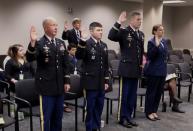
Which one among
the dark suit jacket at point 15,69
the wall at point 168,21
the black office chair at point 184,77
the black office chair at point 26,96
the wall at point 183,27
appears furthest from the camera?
the wall at point 168,21

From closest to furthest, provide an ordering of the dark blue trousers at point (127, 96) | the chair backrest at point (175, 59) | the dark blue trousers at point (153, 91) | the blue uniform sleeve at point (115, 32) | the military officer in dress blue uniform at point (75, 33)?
the blue uniform sleeve at point (115, 32) → the dark blue trousers at point (127, 96) → the dark blue trousers at point (153, 91) → the military officer in dress blue uniform at point (75, 33) → the chair backrest at point (175, 59)

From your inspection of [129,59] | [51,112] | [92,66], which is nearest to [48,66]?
[51,112]

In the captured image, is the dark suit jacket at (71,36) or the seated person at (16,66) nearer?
the seated person at (16,66)

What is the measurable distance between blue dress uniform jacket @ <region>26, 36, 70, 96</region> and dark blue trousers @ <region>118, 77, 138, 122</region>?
1.31m

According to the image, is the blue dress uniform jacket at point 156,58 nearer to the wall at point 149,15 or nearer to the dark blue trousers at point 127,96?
the dark blue trousers at point 127,96

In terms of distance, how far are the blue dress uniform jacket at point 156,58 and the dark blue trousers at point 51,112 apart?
1801mm

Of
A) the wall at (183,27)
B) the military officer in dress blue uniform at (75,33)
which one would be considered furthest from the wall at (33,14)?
the wall at (183,27)

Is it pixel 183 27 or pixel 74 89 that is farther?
pixel 183 27

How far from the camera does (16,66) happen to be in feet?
16.8

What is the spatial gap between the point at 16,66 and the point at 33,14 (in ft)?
11.7

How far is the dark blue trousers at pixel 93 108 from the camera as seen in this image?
12.2ft

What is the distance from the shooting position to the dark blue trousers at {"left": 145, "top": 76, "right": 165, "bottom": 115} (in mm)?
4684

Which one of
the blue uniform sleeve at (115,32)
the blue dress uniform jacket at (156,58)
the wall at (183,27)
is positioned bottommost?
the blue dress uniform jacket at (156,58)

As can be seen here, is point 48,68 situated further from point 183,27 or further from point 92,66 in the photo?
point 183,27
